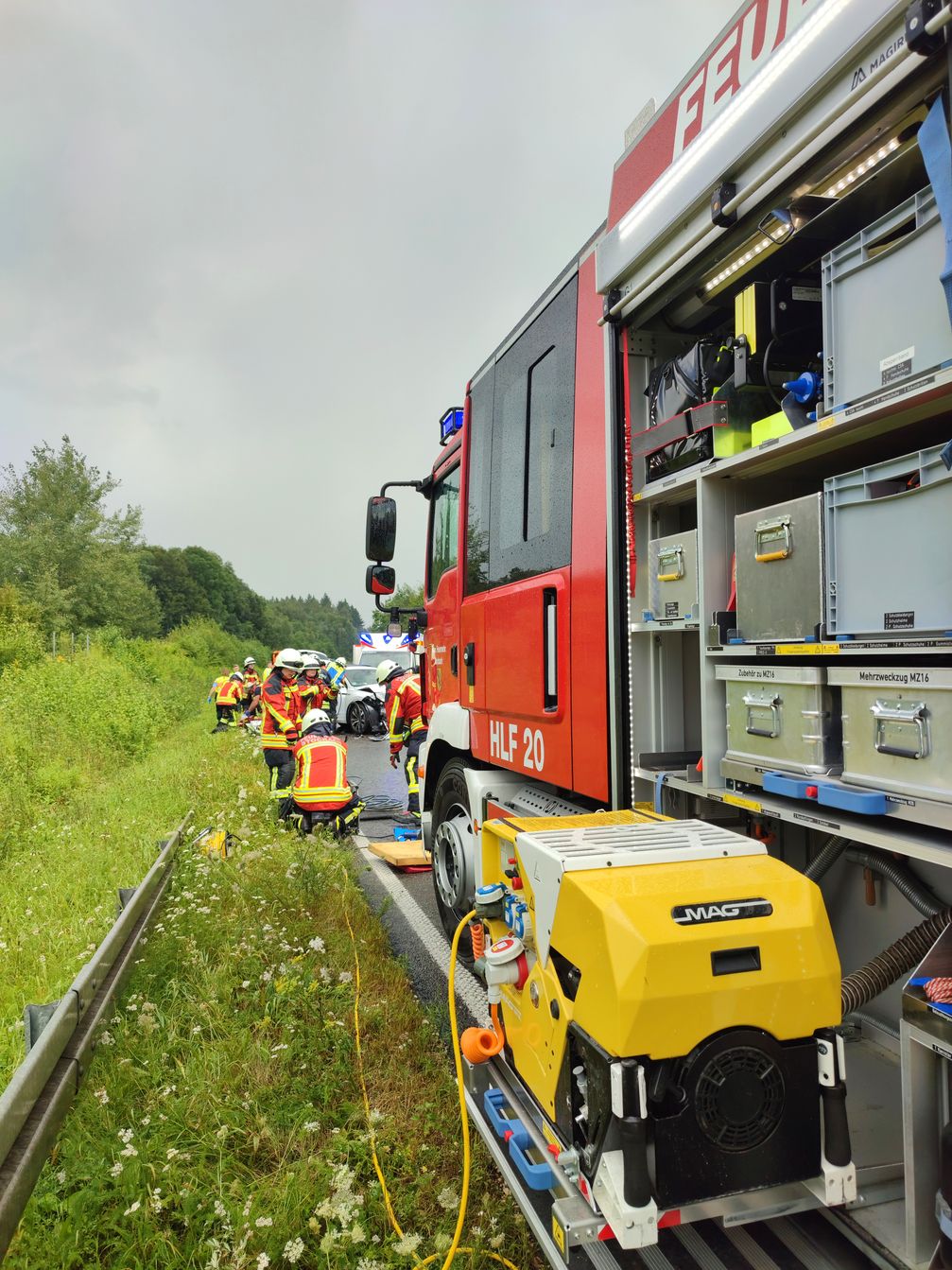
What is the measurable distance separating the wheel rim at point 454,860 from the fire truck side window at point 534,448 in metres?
1.40

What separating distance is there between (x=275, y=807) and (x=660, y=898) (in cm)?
656

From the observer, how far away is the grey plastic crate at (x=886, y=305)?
179 cm

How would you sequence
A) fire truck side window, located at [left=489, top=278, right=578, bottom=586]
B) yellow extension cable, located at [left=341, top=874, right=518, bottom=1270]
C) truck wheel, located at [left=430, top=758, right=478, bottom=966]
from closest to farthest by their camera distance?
yellow extension cable, located at [left=341, top=874, right=518, bottom=1270] → fire truck side window, located at [left=489, top=278, right=578, bottom=586] → truck wheel, located at [left=430, top=758, right=478, bottom=966]

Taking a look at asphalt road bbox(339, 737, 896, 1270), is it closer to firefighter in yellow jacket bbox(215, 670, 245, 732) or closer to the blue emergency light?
the blue emergency light

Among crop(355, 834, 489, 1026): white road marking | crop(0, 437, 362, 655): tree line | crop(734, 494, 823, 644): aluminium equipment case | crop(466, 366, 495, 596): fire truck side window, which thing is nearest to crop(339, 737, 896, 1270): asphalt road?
crop(355, 834, 489, 1026): white road marking

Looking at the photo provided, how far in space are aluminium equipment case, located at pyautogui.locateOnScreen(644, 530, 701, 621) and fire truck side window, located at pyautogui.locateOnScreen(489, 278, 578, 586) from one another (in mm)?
552

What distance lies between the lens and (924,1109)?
174 cm

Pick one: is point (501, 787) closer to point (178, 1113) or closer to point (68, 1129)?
point (178, 1113)

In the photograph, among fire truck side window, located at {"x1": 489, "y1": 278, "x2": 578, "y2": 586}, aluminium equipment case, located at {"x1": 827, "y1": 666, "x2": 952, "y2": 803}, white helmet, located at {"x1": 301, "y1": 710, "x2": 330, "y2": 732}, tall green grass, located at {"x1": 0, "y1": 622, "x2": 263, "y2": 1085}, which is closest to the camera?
aluminium equipment case, located at {"x1": 827, "y1": 666, "x2": 952, "y2": 803}

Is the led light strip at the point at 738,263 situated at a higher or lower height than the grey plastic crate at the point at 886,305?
higher

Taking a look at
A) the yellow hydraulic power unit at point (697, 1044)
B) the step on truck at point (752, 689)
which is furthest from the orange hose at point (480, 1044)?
the yellow hydraulic power unit at point (697, 1044)

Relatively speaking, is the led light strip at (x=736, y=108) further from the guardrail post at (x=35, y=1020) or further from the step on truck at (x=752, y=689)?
the guardrail post at (x=35, y=1020)

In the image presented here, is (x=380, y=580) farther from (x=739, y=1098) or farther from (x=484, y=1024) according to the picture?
(x=739, y=1098)

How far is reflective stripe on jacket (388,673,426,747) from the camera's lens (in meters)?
8.84
